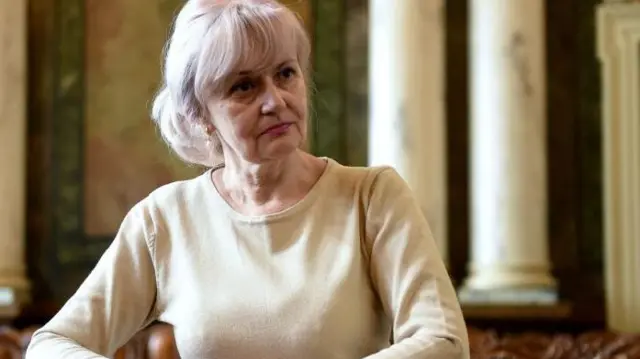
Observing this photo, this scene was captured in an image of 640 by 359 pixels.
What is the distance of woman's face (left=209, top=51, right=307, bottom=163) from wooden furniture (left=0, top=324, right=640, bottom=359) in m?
2.33

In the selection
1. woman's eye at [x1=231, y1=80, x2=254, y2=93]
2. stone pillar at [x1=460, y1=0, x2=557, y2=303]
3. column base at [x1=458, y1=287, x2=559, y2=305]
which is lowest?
column base at [x1=458, y1=287, x2=559, y2=305]

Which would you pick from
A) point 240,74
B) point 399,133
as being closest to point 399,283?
point 240,74

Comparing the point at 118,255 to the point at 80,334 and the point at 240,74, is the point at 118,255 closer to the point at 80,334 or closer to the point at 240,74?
the point at 80,334

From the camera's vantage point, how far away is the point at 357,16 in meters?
6.22

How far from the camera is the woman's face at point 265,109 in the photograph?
1.79 m

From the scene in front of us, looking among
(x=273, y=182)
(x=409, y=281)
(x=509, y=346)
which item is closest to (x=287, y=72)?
(x=273, y=182)

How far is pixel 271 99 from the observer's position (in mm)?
1780

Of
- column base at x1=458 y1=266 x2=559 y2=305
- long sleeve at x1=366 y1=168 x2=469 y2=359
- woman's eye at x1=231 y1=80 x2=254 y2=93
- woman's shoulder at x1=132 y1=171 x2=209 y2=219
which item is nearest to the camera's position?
long sleeve at x1=366 y1=168 x2=469 y2=359

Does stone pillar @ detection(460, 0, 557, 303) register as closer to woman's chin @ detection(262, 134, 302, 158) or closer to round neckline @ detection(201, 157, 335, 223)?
round neckline @ detection(201, 157, 335, 223)

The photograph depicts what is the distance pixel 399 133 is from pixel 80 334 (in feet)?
12.4

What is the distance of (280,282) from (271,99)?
319 millimetres

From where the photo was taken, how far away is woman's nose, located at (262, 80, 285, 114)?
1780mm

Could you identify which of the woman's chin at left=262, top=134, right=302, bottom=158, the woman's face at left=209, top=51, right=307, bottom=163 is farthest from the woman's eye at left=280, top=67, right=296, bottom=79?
the woman's chin at left=262, top=134, right=302, bottom=158

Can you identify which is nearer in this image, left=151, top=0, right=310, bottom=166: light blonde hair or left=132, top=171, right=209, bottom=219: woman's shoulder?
left=151, top=0, right=310, bottom=166: light blonde hair
